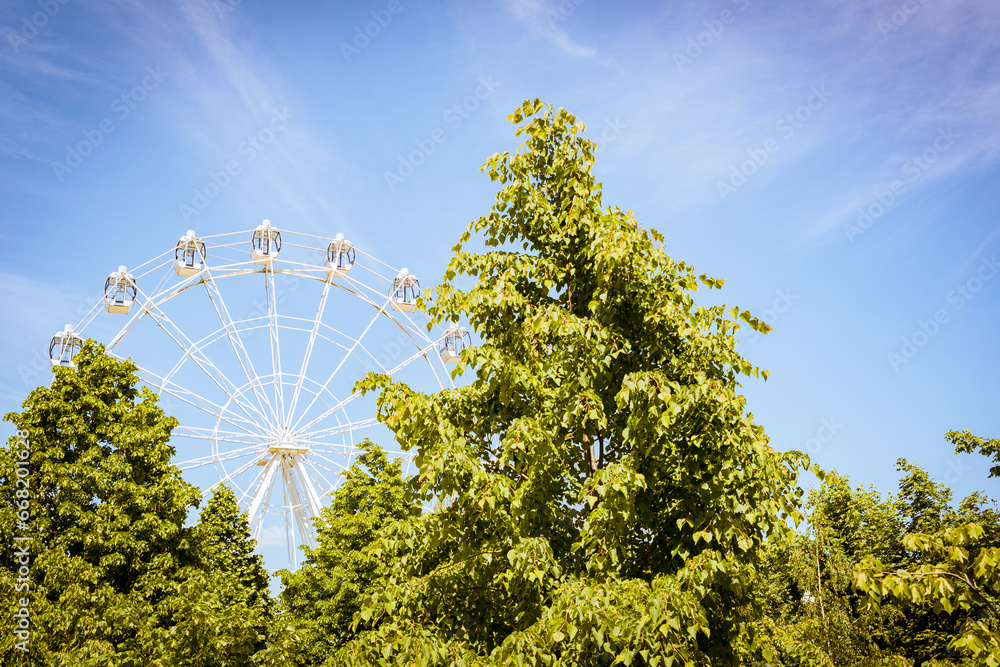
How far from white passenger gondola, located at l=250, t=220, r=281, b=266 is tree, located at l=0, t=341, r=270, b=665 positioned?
980cm

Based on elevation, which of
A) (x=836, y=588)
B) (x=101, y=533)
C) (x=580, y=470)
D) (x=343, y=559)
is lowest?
(x=580, y=470)

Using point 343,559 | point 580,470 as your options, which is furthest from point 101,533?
point 580,470

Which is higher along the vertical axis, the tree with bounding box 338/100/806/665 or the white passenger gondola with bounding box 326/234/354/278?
the white passenger gondola with bounding box 326/234/354/278

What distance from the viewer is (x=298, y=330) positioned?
29.8m

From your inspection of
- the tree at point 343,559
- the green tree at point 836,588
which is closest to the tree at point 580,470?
the green tree at point 836,588

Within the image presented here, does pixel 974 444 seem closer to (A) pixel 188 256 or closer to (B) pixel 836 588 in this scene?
(B) pixel 836 588

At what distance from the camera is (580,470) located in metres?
7.72

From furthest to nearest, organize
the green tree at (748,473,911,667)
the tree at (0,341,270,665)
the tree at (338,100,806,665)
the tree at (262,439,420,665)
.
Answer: the tree at (262,439,420,665) → the green tree at (748,473,911,667) → the tree at (0,341,270,665) → the tree at (338,100,806,665)

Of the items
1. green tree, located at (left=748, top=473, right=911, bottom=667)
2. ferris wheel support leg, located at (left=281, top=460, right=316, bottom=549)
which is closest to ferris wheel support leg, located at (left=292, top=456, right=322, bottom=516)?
ferris wheel support leg, located at (left=281, top=460, right=316, bottom=549)

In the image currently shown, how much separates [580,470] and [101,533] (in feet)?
44.4

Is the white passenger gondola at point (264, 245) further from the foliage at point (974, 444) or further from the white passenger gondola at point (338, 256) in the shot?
the foliage at point (974, 444)

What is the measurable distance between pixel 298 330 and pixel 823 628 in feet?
67.1

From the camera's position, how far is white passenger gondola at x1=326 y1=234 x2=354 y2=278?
1192 inches

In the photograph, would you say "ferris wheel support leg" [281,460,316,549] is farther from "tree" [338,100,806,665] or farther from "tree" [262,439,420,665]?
"tree" [338,100,806,665]
